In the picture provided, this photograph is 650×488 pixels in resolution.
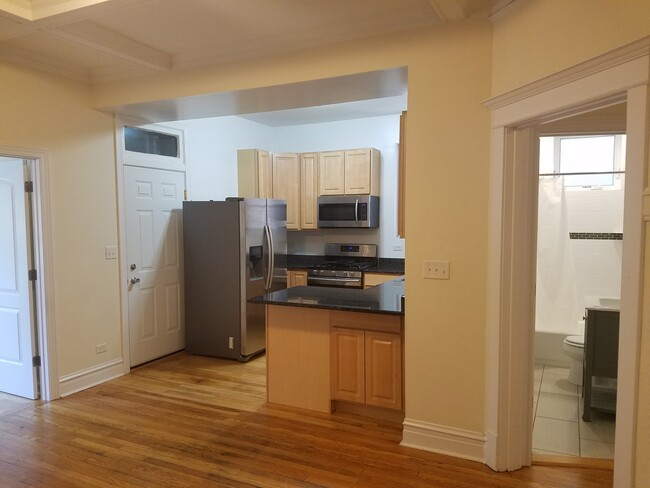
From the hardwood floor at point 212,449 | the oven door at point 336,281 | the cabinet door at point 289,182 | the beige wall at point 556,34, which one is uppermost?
the beige wall at point 556,34

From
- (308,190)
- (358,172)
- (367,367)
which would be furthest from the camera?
(308,190)

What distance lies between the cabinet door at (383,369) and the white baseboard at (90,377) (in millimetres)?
2378

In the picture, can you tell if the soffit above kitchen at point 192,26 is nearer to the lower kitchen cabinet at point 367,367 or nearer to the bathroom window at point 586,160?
the lower kitchen cabinet at point 367,367

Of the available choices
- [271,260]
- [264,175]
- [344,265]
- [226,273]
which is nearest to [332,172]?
[264,175]

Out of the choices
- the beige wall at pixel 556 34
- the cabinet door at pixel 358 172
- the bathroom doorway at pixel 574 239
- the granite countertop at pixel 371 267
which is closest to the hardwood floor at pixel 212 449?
the bathroom doorway at pixel 574 239

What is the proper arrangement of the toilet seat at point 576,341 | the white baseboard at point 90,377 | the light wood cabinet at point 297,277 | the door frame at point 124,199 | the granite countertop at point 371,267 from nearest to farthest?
1. the white baseboard at point 90,377
2. the toilet seat at point 576,341
3. the door frame at point 124,199
4. the granite countertop at point 371,267
5. the light wood cabinet at point 297,277

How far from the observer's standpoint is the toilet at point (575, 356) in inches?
156

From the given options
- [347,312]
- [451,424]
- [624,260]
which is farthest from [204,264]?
[624,260]

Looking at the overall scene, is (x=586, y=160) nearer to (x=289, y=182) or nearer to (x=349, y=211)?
(x=349, y=211)

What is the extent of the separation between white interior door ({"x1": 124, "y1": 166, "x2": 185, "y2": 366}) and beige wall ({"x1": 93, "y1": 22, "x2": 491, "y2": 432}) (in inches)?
98.1

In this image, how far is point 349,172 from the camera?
18.5 ft

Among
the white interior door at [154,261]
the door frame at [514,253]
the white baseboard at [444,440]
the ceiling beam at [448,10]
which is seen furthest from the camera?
the white interior door at [154,261]

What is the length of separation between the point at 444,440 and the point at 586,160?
11.3 ft

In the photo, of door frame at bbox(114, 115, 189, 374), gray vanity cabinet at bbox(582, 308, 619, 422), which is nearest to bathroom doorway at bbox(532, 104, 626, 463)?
gray vanity cabinet at bbox(582, 308, 619, 422)
